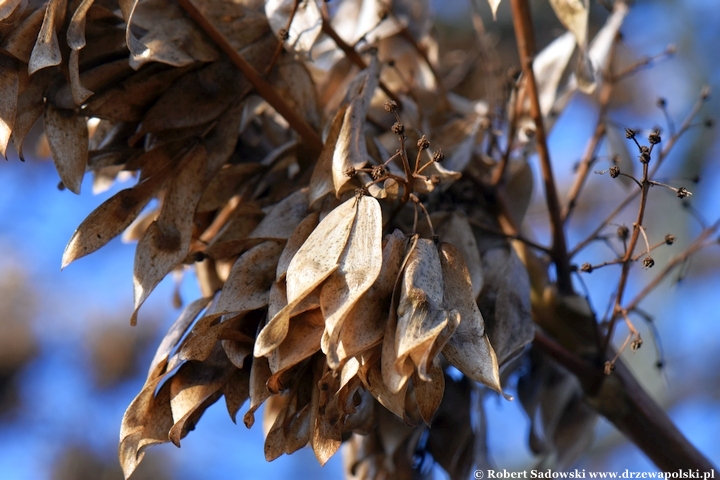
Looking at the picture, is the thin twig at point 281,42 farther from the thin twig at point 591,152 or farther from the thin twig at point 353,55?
the thin twig at point 591,152

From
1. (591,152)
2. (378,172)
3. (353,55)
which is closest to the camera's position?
(378,172)

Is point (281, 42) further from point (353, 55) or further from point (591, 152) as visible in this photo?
point (591, 152)

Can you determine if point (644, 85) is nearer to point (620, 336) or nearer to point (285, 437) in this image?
point (620, 336)

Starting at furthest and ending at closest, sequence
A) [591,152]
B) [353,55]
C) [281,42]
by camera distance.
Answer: [591,152] → [353,55] → [281,42]

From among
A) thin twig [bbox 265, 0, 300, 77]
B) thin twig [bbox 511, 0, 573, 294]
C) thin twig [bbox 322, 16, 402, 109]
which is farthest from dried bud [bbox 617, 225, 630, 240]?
thin twig [bbox 265, 0, 300, 77]

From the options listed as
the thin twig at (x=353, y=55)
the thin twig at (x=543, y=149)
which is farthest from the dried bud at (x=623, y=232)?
the thin twig at (x=353, y=55)

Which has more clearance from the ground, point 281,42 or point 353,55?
point 281,42

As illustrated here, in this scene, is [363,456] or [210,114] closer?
[210,114]

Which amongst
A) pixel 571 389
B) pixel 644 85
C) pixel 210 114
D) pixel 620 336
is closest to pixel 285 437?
pixel 210 114

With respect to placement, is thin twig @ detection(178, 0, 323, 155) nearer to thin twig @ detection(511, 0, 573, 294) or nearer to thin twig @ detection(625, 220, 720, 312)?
thin twig @ detection(511, 0, 573, 294)

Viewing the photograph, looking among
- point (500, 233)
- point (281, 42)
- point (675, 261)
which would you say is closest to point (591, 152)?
point (675, 261)

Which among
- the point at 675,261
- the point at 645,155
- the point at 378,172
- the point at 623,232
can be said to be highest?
the point at 378,172
